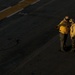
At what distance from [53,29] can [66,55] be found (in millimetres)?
3628

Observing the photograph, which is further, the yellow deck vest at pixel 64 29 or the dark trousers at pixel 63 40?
the dark trousers at pixel 63 40

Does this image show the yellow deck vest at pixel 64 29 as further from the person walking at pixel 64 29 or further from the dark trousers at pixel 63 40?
the dark trousers at pixel 63 40

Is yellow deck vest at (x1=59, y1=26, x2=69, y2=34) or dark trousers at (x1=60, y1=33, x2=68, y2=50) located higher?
yellow deck vest at (x1=59, y1=26, x2=69, y2=34)

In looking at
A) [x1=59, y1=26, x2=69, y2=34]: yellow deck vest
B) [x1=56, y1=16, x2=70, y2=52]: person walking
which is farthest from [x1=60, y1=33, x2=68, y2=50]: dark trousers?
[x1=59, y1=26, x2=69, y2=34]: yellow deck vest

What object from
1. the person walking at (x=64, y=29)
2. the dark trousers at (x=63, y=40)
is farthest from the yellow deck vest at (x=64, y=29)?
the dark trousers at (x=63, y=40)

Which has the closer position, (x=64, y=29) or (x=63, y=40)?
(x=64, y=29)

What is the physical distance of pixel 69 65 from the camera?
45.9 feet

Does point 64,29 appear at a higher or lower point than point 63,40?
higher

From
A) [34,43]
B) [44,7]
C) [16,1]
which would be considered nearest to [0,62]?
[34,43]

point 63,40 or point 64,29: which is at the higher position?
point 64,29

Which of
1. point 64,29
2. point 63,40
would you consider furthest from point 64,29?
point 63,40

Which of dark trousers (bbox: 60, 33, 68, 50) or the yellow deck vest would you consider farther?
dark trousers (bbox: 60, 33, 68, 50)

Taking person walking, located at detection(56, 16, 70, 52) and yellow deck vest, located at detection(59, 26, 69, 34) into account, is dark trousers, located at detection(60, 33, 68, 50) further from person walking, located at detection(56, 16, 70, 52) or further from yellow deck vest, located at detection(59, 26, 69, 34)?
yellow deck vest, located at detection(59, 26, 69, 34)

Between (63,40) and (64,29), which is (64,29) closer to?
(64,29)
